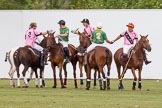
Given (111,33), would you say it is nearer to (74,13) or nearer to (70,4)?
(74,13)

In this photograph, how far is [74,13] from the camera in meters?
46.4

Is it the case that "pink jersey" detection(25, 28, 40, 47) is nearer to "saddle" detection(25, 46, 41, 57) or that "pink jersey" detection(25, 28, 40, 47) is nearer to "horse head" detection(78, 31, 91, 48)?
"saddle" detection(25, 46, 41, 57)

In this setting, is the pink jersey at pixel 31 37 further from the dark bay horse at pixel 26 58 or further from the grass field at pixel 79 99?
the grass field at pixel 79 99

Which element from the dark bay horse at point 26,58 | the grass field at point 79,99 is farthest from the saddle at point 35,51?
the grass field at point 79,99

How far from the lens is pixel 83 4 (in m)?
61.8

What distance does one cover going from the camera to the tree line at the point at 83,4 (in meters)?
57.0

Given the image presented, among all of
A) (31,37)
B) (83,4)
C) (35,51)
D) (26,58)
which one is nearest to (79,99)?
(26,58)

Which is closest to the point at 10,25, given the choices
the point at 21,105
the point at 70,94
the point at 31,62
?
the point at 31,62

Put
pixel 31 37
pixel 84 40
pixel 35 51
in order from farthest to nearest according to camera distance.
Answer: pixel 31 37
pixel 35 51
pixel 84 40

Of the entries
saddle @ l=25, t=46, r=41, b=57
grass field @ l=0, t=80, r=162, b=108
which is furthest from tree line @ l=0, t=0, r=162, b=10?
grass field @ l=0, t=80, r=162, b=108

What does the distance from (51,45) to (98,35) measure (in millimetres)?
2056

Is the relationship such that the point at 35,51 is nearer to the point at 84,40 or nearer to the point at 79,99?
the point at 84,40

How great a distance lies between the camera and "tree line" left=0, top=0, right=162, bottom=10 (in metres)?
57.0

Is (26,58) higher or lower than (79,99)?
higher
